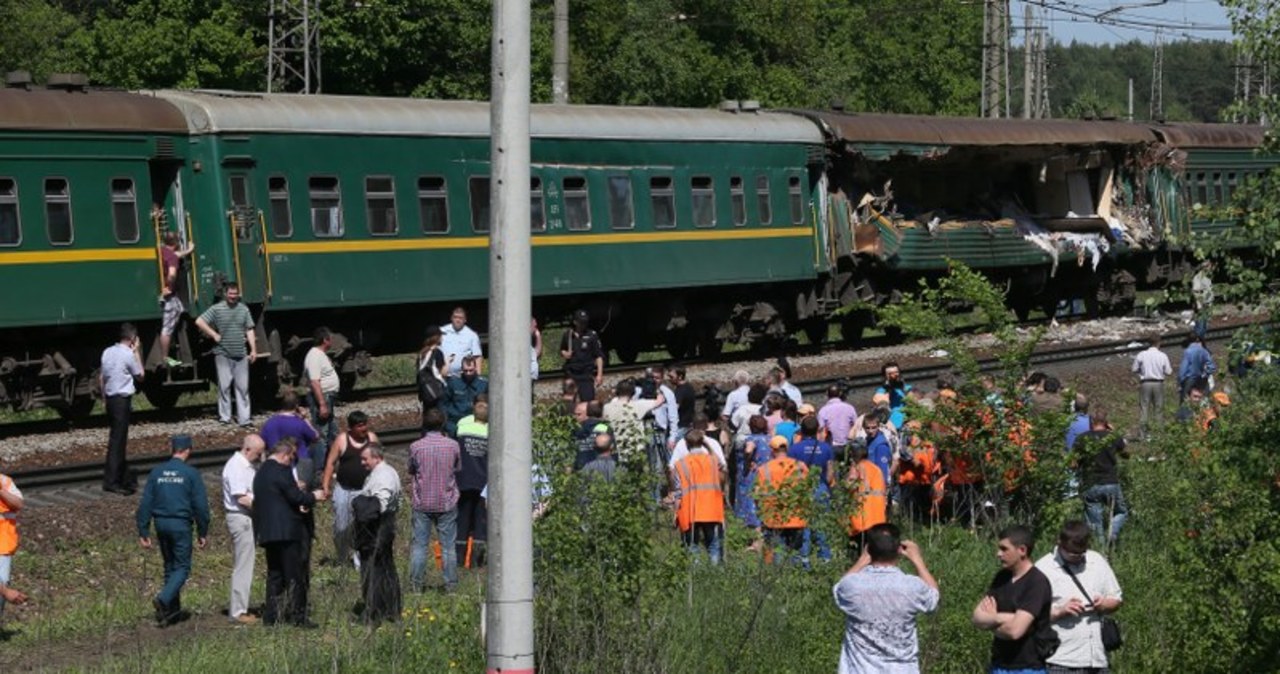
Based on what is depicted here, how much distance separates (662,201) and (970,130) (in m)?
8.13

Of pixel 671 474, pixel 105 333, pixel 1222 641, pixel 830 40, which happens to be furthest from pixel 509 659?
A: pixel 830 40

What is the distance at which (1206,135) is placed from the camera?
137 ft

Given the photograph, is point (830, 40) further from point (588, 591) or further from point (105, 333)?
point (588, 591)

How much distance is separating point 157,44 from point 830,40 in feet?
110

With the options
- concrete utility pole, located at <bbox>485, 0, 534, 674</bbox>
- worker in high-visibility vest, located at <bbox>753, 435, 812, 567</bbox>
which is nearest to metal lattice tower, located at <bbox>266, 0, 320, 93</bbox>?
worker in high-visibility vest, located at <bbox>753, 435, 812, 567</bbox>

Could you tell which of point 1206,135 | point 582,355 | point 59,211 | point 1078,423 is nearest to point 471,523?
point 1078,423

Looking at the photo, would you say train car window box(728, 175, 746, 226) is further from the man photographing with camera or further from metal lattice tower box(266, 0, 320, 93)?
the man photographing with camera

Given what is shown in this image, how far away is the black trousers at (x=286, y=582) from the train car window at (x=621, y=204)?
1397 centimetres

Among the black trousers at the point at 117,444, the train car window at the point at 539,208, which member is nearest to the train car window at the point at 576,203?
the train car window at the point at 539,208

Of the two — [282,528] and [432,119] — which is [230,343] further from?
[282,528]

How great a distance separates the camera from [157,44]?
158 ft

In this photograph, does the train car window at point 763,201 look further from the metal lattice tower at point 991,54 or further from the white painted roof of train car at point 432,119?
the metal lattice tower at point 991,54

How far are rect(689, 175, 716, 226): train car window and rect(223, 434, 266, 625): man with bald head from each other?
49.6 feet

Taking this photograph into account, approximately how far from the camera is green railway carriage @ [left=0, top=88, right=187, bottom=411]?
21.5 m
